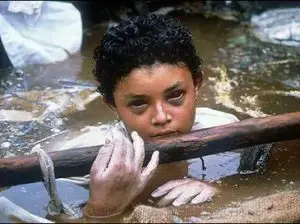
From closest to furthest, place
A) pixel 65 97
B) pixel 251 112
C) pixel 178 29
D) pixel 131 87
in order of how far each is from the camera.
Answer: pixel 131 87 < pixel 178 29 < pixel 251 112 < pixel 65 97

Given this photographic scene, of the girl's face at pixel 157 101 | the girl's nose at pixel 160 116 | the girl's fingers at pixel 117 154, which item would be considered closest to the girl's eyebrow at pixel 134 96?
the girl's face at pixel 157 101

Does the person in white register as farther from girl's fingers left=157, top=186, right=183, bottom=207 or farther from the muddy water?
the muddy water

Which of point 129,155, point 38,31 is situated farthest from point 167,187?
point 38,31

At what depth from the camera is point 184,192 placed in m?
3.07

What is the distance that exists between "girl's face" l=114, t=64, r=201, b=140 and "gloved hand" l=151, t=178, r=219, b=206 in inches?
11.7

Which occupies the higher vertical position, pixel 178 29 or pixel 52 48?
pixel 178 29

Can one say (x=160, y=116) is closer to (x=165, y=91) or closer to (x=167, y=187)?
(x=165, y=91)

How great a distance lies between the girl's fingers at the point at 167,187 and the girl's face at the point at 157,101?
0.29 meters

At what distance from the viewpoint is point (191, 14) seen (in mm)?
8336

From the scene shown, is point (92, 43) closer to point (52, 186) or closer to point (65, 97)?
point (65, 97)

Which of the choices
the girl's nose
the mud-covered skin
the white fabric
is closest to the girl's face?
the girl's nose

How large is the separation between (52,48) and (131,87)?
10.9 ft

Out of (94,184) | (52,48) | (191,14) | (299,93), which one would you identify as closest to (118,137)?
(94,184)

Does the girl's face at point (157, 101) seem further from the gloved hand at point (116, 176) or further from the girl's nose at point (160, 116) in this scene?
the gloved hand at point (116, 176)
